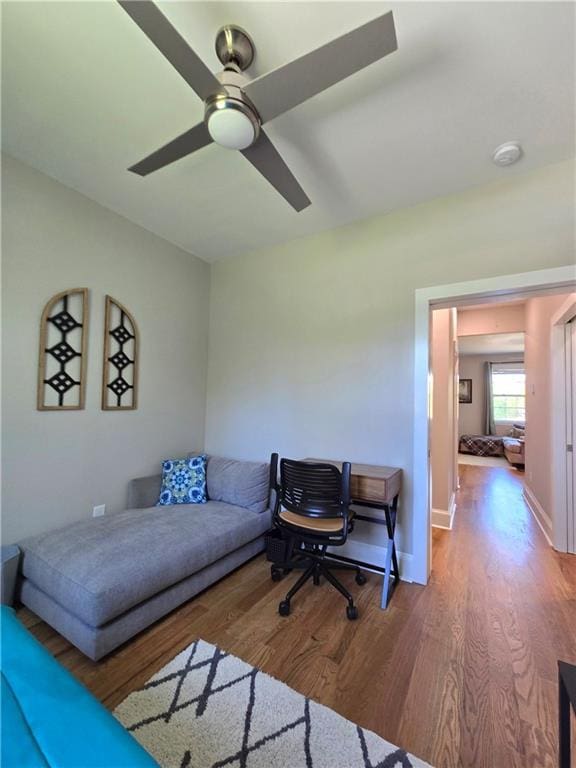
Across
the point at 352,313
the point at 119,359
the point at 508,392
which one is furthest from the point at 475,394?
the point at 119,359

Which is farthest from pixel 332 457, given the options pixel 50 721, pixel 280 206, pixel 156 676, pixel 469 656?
pixel 50 721

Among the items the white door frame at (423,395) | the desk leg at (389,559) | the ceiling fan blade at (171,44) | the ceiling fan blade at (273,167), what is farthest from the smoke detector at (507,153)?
the desk leg at (389,559)

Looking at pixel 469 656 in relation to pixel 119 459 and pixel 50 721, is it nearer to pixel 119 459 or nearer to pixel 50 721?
pixel 50 721

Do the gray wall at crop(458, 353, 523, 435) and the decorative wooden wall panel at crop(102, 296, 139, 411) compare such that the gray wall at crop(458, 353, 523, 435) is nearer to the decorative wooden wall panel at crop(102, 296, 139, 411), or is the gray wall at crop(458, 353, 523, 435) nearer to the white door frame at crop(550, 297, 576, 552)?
the white door frame at crop(550, 297, 576, 552)

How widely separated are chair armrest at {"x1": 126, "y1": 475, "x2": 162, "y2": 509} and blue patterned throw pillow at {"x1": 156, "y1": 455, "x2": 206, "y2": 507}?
0.05 metres

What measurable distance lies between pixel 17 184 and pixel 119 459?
2.12 meters

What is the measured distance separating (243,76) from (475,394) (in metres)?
9.69

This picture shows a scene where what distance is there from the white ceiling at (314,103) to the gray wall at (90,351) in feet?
1.05

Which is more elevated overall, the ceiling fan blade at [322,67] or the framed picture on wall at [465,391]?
the ceiling fan blade at [322,67]

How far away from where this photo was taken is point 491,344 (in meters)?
7.55

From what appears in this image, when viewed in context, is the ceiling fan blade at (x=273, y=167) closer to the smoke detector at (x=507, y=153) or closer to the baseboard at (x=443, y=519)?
the smoke detector at (x=507, y=153)

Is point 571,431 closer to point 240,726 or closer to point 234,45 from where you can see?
point 240,726

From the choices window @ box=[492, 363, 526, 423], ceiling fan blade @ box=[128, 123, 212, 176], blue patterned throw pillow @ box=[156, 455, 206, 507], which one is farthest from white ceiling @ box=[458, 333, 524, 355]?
ceiling fan blade @ box=[128, 123, 212, 176]

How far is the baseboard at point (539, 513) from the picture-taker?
10.8 feet
